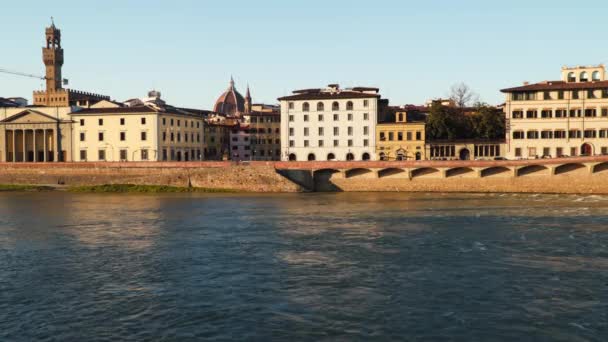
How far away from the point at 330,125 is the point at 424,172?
23.6m

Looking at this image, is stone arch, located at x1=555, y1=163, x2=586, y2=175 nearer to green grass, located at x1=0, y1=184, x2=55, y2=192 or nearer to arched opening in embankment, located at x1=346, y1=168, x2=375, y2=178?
A: arched opening in embankment, located at x1=346, y1=168, x2=375, y2=178

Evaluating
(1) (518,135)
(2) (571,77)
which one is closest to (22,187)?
(1) (518,135)

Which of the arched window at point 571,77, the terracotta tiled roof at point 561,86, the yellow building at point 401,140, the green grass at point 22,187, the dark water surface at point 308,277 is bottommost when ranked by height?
the dark water surface at point 308,277

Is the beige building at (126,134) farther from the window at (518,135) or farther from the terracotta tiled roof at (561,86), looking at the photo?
the window at (518,135)

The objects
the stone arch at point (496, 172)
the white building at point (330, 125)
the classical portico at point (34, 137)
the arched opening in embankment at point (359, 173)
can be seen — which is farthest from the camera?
the classical portico at point (34, 137)

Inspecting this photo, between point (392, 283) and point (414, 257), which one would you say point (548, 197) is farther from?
point (392, 283)

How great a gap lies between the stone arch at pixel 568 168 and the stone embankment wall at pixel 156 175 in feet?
99.5

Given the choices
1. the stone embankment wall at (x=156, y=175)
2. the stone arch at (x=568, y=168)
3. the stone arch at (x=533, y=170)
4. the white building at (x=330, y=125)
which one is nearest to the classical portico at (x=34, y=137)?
the stone embankment wall at (x=156, y=175)

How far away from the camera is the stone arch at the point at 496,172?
7362 cm

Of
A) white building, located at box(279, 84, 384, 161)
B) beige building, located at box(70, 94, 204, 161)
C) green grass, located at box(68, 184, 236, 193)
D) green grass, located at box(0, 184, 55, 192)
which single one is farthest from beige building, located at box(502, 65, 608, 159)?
green grass, located at box(0, 184, 55, 192)

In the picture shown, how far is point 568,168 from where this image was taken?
7081 cm

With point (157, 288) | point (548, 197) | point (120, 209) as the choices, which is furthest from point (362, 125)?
point (157, 288)

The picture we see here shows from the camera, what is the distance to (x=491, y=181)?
7400 centimetres

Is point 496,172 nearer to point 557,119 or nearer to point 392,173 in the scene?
point 392,173
